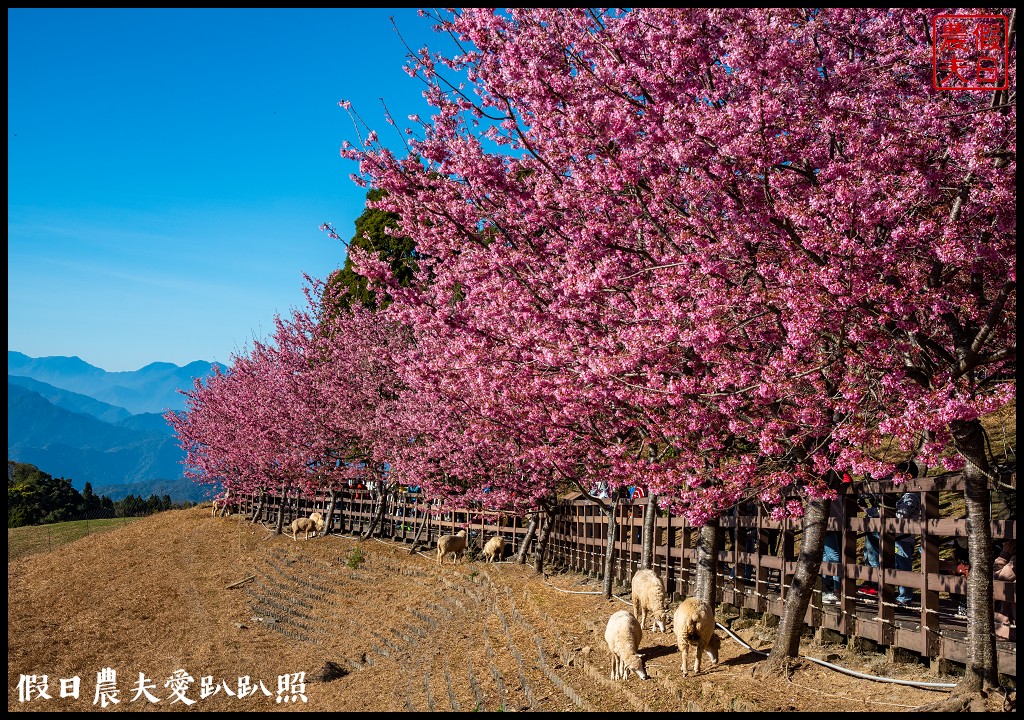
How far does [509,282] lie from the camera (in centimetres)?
962

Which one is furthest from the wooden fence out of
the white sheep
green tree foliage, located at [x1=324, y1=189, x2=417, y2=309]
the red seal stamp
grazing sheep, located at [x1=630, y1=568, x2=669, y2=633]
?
green tree foliage, located at [x1=324, y1=189, x2=417, y2=309]

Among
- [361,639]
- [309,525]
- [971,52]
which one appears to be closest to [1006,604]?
[971,52]

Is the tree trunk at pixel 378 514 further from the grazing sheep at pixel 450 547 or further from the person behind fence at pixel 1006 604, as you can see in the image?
the person behind fence at pixel 1006 604

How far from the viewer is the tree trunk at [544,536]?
59.8 ft

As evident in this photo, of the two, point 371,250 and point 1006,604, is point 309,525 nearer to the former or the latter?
point 371,250

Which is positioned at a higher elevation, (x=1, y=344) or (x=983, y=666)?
(x=1, y=344)

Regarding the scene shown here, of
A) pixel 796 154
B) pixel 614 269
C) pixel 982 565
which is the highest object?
pixel 796 154

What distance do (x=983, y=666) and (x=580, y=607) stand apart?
719 cm

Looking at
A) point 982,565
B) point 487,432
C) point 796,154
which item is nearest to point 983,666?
point 982,565

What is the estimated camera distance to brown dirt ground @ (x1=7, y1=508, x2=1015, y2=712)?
810 cm

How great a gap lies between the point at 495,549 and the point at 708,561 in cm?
1016

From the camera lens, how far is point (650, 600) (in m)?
10.6

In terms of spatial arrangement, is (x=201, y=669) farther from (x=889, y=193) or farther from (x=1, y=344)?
(x=889, y=193)

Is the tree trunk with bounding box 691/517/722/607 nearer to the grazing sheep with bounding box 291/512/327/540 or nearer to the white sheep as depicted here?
the white sheep
